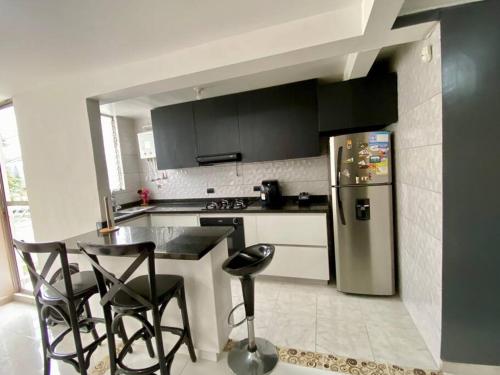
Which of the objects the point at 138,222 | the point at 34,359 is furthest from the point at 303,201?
the point at 34,359

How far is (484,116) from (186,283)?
2090 mm

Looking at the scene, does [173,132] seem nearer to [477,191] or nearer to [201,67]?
[201,67]

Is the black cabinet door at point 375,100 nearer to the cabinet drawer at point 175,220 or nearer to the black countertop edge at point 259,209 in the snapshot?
the black countertop edge at point 259,209

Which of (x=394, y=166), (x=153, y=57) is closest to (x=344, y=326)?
(x=394, y=166)

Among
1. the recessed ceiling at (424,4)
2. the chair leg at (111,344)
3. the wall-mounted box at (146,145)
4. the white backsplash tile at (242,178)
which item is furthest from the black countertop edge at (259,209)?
the recessed ceiling at (424,4)

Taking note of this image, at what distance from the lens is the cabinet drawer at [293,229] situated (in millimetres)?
2518

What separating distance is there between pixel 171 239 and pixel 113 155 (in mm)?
2516

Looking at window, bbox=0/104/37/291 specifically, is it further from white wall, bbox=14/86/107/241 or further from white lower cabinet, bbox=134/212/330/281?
white lower cabinet, bbox=134/212/330/281

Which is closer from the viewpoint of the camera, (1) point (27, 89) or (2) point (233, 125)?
(1) point (27, 89)

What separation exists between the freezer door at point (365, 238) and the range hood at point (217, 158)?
4.14 feet

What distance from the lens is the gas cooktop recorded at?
293cm

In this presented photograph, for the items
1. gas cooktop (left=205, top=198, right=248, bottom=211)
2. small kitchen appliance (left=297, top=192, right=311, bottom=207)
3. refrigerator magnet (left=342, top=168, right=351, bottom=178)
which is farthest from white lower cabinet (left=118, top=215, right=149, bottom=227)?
refrigerator magnet (left=342, top=168, right=351, bottom=178)

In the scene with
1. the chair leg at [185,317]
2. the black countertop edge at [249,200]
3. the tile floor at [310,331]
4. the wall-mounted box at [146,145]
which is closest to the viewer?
the chair leg at [185,317]

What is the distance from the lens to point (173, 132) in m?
3.15
